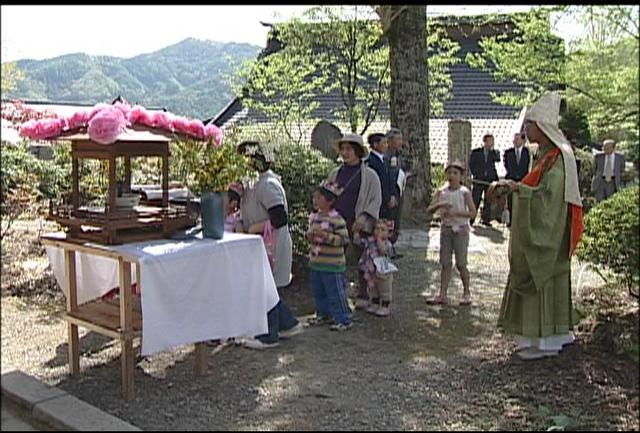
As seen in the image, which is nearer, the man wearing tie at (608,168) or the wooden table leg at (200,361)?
the man wearing tie at (608,168)

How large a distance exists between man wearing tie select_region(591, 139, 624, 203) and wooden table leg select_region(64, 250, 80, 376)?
300 centimetres

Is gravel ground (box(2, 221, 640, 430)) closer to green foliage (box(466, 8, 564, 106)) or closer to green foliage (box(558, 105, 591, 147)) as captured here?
green foliage (box(558, 105, 591, 147))

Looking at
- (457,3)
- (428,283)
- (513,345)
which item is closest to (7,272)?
(457,3)

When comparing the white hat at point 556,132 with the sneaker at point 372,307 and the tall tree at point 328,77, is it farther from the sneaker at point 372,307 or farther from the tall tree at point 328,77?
the tall tree at point 328,77

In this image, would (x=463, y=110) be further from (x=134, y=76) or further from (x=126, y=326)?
(x=126, y=326)

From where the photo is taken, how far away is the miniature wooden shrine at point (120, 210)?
13.5 feet

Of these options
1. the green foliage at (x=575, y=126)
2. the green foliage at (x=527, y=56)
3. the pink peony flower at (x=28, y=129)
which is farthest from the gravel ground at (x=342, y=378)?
the green foliage at (x=527, y=56)

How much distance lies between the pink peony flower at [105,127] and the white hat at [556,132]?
236 cm

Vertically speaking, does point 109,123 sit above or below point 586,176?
above

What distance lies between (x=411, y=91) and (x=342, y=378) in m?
6.24

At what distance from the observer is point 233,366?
15.6 ft

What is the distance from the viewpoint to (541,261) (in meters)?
4.54

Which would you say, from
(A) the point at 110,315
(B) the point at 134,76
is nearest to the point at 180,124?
(B) the point at 134,76

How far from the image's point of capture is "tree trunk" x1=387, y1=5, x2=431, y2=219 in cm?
977
